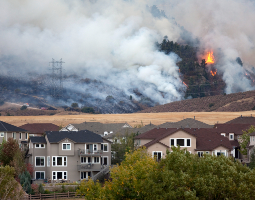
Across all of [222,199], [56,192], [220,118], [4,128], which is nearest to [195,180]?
[222,199]

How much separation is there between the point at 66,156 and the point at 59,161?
1.24m

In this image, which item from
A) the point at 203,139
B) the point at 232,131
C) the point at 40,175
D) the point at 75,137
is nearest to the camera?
the point at 40,175

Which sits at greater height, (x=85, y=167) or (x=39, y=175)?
(x=85, y=167)

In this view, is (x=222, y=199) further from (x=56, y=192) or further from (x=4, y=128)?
(x=4, y=128)

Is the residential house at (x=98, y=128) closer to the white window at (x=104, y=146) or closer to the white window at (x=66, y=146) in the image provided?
the white window at (x=104, y=146)

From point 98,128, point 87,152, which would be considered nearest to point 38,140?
point 87,152

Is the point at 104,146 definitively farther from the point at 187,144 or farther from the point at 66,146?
the point at 187,144

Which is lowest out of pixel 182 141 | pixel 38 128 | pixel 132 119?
pixel 182 141

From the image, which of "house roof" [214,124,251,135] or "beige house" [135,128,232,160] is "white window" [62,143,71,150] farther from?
"house roof" [214,124,251,135]

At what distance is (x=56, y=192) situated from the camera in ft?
186

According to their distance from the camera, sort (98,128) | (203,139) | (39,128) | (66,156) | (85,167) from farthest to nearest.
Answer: (98,128) → (39,128) → (203,139) → (66,156) → (85,167)

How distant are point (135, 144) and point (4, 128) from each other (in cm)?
2505

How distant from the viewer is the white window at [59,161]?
65000mm

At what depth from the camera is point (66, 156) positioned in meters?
65.7
